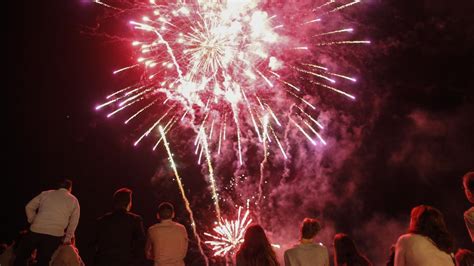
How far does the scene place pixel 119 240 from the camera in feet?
17.3

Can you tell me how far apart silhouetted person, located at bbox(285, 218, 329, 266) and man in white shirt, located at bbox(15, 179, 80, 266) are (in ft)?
9.40

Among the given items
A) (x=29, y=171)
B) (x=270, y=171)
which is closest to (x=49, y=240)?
(x=29, y=171)

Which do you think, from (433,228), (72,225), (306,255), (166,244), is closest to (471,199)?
(433,228)

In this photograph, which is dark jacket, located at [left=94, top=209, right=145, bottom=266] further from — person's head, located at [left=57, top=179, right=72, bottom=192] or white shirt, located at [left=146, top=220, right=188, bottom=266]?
person's head, located at [left=57, top=179, right=72, bottom=192]

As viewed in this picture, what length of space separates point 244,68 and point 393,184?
70.7 feet

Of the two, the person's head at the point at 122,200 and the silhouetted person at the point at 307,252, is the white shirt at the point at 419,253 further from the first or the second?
the person's head at the point at 122,200

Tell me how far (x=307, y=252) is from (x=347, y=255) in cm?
52

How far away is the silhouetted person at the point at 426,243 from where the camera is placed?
361 centimetres

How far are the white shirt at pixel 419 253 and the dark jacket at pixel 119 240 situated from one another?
302cm

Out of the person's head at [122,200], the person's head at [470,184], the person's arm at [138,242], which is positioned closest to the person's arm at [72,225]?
the person's head at [122,200]

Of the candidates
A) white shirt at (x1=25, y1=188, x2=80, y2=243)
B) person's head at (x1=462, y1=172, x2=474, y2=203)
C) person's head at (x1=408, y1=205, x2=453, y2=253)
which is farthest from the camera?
white shirt at (x1=25, y1=188, x2=80, y2=243)

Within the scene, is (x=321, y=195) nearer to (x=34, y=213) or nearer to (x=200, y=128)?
(x=200, y=128)

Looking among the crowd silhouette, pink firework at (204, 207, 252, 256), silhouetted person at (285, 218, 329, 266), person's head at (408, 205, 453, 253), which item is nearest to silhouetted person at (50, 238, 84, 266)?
the crowd silhouette

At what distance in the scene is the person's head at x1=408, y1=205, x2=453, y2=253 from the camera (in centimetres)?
376
